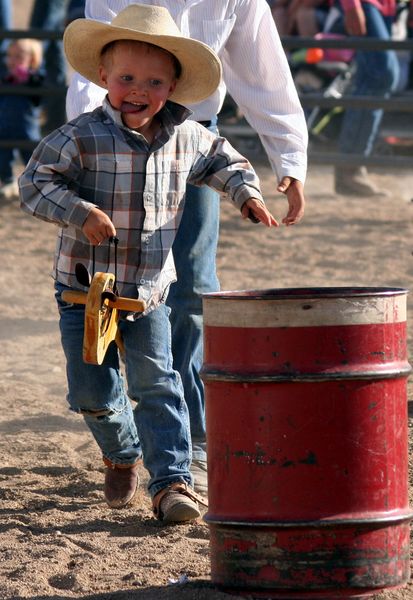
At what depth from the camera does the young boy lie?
351cm

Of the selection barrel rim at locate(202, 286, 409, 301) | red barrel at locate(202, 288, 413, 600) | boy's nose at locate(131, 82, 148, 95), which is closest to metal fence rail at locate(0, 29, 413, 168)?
boy's nose at locate(131, 82, 148, 95)

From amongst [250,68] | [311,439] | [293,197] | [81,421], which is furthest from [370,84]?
[311,439]

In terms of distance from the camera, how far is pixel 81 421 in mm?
5023

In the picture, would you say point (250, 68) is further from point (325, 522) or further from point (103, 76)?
point (325, 522)

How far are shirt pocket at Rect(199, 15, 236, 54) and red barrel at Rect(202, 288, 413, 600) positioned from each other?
130 centimetres

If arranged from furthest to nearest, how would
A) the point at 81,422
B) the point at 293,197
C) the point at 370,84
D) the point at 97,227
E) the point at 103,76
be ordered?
the point at 370,84 → the point at 81,422 → the point at 293,197 → the point at 103,76 → the point at 97,227

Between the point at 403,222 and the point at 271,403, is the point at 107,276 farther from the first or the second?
the point at 403,222

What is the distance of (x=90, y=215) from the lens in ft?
10.9

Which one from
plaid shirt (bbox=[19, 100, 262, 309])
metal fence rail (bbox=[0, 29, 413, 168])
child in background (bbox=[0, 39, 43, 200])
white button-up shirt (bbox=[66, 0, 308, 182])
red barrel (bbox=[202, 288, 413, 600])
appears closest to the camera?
red barrel (bbox=[202, 288, 413, 600])

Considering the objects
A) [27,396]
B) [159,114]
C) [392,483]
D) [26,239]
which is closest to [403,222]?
[26,239]

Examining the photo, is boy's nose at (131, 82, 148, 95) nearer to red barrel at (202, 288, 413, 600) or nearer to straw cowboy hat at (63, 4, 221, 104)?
straw cowboy hat at (63, 4, 221, 104)

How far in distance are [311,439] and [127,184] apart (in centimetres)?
107

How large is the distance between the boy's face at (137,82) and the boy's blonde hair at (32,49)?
23.5 ft

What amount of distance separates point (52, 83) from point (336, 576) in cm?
887
